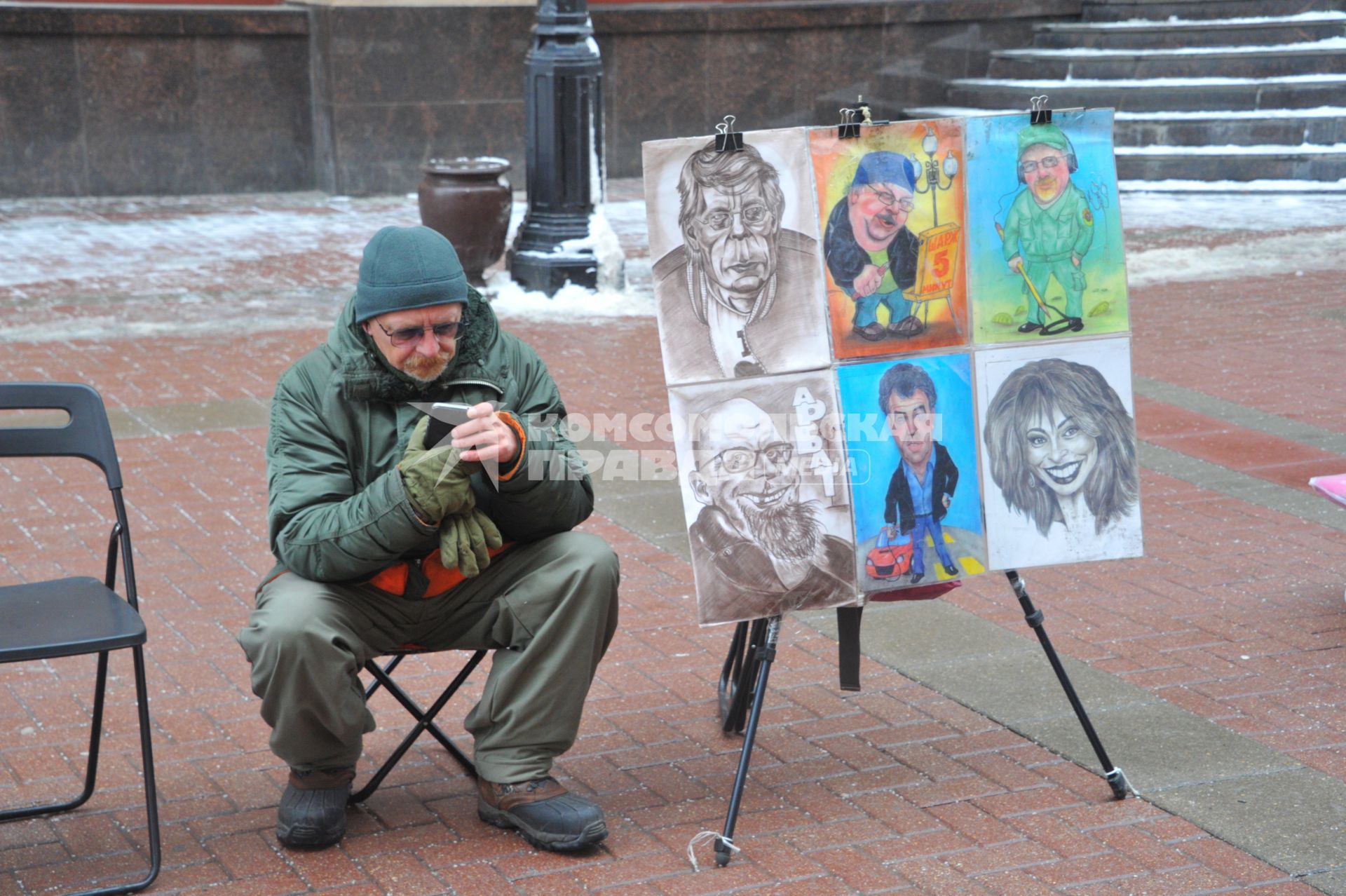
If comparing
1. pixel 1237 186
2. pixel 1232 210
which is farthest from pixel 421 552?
pixel 1237 186

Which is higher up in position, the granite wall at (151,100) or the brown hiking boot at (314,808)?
the granite wall at (151,100)

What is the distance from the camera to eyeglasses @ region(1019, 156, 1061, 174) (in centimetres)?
340

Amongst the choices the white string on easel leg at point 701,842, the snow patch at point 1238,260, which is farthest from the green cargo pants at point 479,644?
the snow patch at point 1238,260

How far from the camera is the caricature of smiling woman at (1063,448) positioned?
137 inches

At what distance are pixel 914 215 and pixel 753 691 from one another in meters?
1.22

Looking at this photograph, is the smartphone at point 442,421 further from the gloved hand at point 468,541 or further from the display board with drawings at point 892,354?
the display board with drawings at point 892,354

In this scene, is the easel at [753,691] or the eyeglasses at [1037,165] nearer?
the easel at [753,691]

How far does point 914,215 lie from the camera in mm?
3369

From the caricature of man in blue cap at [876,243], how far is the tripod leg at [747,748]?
69 centimetres

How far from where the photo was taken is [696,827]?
338cm

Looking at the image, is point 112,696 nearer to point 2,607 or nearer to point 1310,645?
point 2,607

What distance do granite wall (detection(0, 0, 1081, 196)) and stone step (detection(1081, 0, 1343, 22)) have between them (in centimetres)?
207

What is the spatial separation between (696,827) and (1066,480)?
1.16m

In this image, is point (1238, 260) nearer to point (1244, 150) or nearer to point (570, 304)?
point (1244, 150)
